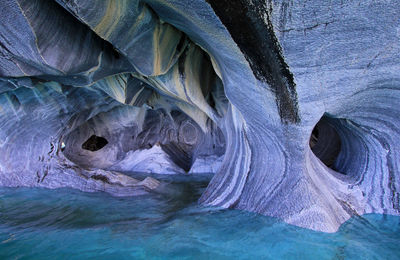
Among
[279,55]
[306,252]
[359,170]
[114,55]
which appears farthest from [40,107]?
[359,170]

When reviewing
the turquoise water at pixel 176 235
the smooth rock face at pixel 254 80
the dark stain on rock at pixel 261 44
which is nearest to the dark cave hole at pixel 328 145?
the smooth rock face at pixel 254 80

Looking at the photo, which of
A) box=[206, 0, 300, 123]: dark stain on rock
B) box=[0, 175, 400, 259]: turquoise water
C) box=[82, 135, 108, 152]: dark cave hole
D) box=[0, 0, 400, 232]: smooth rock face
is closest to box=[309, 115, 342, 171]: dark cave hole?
box=[0, 0, 400, 232]: smooth rock face

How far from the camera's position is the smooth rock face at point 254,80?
6.64ft

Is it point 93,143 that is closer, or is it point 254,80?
point 254,80

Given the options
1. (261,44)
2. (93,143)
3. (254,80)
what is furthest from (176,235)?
(93,143)

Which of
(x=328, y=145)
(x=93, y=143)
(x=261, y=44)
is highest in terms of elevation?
(x=261, y=44)

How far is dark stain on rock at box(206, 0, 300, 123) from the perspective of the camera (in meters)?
1.94

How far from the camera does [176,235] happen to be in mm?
2357

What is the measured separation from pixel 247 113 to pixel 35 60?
2773 mm

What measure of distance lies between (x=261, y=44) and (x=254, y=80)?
0.48 metres

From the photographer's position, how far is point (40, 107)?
211 inches

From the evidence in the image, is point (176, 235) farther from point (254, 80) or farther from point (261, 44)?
point (261, 44)

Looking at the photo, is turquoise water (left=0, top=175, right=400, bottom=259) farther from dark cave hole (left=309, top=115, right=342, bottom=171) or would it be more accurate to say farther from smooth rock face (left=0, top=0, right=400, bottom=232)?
dark cave hole (left=309, top=115, right=342, bottom=171)

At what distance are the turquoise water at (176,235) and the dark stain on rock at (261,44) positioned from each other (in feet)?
3.93
